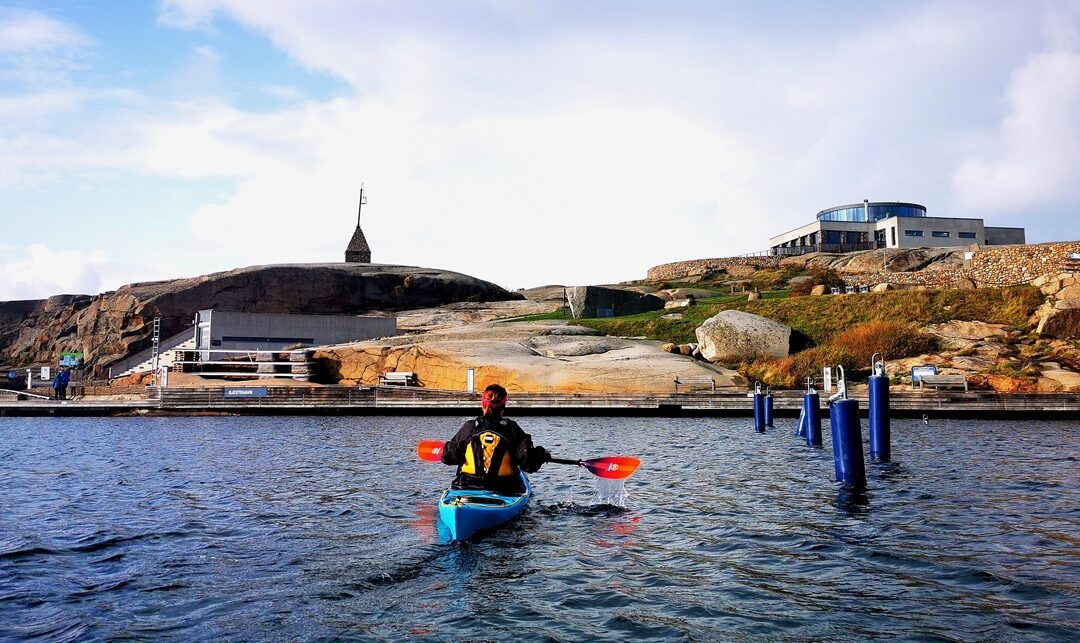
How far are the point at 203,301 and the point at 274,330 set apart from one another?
15658 millimetres

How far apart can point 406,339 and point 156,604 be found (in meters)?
47.6

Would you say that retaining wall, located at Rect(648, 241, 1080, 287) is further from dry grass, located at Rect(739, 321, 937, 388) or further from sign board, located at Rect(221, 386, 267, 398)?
sign board, located at Rect(221, 386, 267, 398)

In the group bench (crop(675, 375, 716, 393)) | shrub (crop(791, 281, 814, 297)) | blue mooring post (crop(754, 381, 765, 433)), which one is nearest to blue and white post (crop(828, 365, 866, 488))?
blue mooring post (crop(754, 381, 765, 433))

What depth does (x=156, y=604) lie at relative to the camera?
9.08m

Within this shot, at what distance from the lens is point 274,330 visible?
60719 millimetres

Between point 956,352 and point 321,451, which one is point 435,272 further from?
point 321,451

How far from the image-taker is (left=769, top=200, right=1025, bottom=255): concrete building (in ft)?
284

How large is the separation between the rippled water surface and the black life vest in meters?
1.06

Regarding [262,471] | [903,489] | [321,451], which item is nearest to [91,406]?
A: [321,451]

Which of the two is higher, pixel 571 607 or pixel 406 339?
pixel 406 339

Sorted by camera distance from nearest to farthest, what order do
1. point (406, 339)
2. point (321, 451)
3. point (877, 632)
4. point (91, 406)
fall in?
point (877, 632) < point (321, 451) < point (91, 406) < point (406, 339)

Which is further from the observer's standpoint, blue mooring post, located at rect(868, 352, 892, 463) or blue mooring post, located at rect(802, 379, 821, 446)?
blue mooring post, located at rect(802, 379, 821, 446)

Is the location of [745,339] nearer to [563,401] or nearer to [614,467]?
[563,401]

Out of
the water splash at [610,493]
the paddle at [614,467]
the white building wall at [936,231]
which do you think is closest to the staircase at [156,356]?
the water splash at [610,493]
